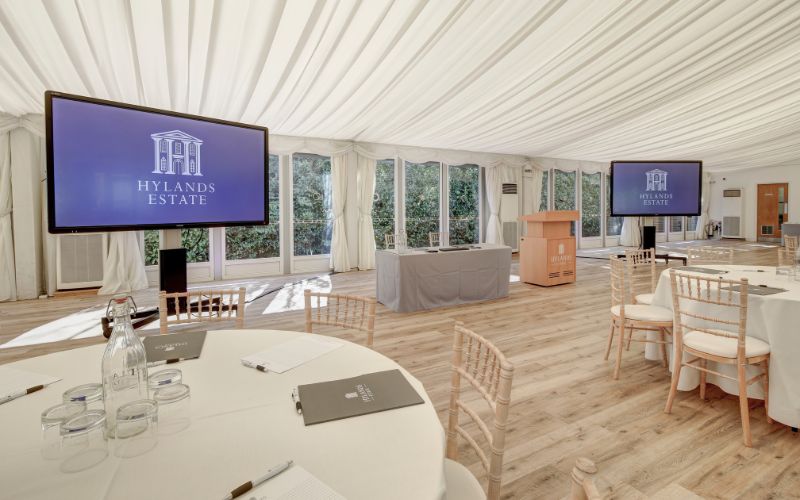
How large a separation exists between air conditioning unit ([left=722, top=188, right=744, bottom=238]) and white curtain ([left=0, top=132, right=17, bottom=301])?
70.4ft

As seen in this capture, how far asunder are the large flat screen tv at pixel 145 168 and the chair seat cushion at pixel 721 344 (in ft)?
12.3

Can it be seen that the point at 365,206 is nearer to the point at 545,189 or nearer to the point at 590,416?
the point at 545,189

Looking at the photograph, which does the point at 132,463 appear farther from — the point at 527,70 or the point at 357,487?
the point at 527,70

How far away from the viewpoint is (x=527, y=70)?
5.49 meters

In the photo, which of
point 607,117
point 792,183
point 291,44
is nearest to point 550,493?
point 291,44

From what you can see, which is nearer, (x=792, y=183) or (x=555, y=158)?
(x=555, y=158)

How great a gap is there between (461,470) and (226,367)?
89cm

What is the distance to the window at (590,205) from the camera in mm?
13102

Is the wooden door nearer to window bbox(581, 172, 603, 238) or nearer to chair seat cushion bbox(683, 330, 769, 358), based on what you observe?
window bbox(581, 172, 603, 238)

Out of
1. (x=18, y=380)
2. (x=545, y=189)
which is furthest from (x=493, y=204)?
(x=18, y=380)

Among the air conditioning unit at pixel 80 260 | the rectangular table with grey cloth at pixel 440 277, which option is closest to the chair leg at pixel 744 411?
the rectangular table with grey cloth at pixel 440 277

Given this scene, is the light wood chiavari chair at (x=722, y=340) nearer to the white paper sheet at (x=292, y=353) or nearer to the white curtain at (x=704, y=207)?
the white paper sheet at (x=292, y=353)

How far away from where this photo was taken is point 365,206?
903 cm

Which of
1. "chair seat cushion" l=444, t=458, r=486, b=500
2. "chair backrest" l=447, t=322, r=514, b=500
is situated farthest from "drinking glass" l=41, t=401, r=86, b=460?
"chair backrest" l=447, t=322, r=514, b=500
